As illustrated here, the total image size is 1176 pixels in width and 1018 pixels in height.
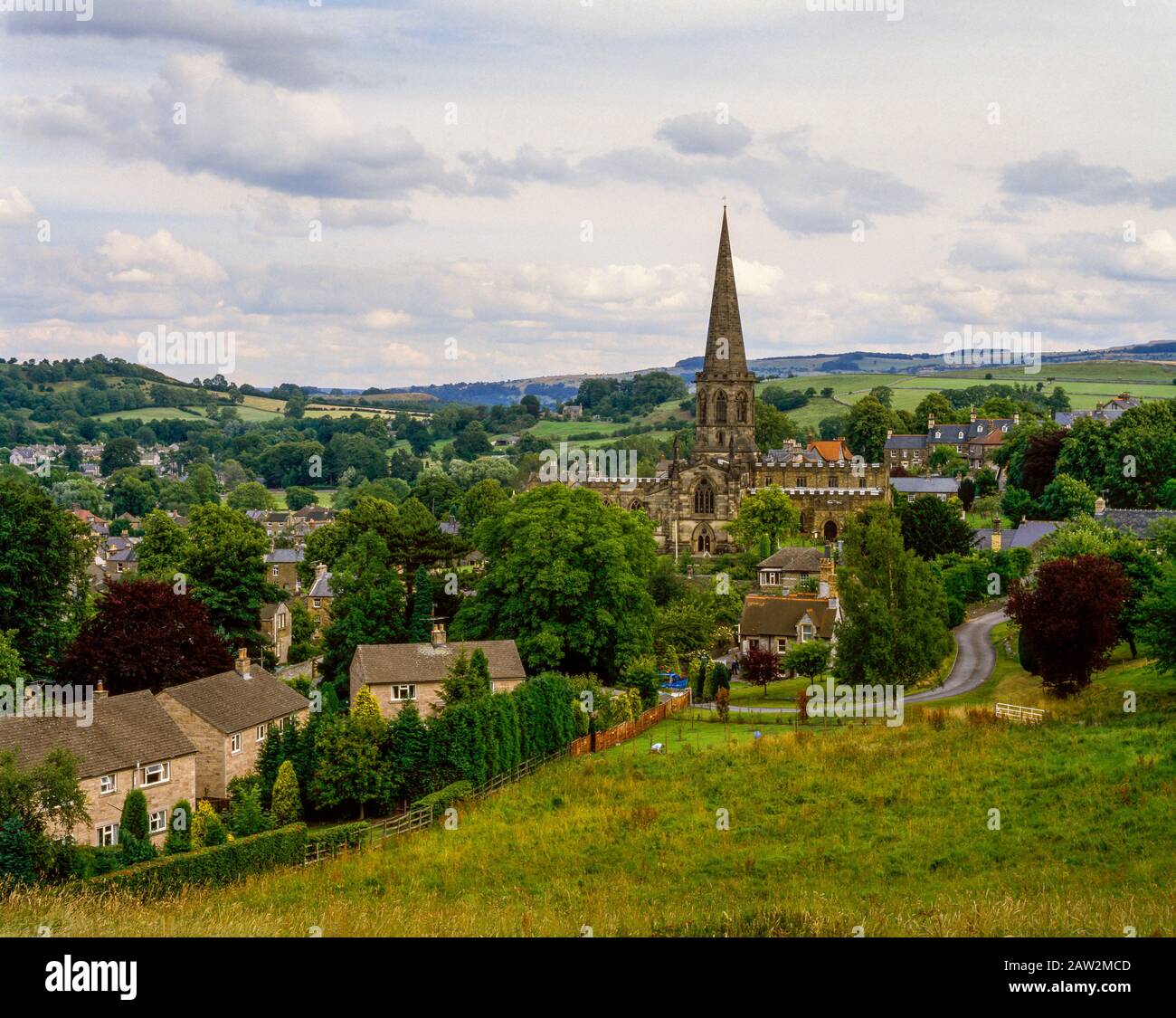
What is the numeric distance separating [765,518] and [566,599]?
141 ft

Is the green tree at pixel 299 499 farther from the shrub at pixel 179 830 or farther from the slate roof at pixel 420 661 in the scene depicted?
the shrub at pixel 179 830

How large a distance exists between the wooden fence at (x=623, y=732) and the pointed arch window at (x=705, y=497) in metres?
55.9

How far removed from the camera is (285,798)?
110 ft

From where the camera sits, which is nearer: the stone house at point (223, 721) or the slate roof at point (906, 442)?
the stone house at point (223, 721)

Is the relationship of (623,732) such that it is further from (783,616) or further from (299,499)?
(299,499)

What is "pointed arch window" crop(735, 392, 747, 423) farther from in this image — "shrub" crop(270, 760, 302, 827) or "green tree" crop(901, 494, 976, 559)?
"shrub" crop(270, 760, 302, 827)

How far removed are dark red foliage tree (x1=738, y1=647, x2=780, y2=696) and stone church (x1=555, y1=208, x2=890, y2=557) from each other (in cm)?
4470

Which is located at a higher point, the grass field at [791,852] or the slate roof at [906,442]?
the slate roof at [906,442]

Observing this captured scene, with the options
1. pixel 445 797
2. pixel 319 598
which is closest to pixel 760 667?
pixel 445 797

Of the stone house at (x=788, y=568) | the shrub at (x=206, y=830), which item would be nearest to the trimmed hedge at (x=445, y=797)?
the shrub at (x=206, y=830)

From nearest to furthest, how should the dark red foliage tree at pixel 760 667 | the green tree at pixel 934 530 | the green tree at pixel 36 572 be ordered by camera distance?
the green tree at pixel 36 572 → the dark red foliage tree at pixel 760 667 → the green tree at pixel 934 530

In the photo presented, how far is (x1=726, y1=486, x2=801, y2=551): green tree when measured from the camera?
90.5 metres

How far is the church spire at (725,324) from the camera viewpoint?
10500cm

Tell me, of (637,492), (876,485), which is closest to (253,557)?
(637,492)
